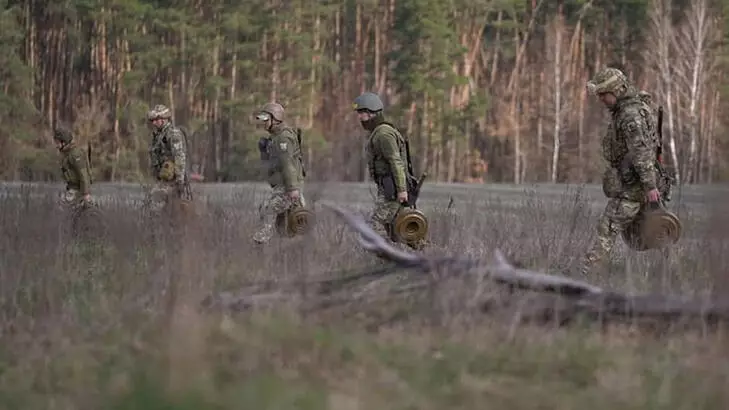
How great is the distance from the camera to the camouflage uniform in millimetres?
8953

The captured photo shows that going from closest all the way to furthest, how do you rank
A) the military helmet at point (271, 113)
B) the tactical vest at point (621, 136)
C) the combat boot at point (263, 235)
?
the tactical vest at point (621, 136) → the combat boot at point (263, 235) → the military helmet at point (271, 113)

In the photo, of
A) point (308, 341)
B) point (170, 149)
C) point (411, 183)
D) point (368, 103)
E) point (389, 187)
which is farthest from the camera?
point (170, 149)

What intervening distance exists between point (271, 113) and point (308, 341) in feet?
13.9

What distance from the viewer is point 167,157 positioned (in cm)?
905

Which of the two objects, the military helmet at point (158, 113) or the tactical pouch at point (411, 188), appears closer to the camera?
the tactical pouch at point (411, 188)

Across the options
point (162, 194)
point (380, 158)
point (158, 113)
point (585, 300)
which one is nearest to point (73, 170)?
point (162, 194)

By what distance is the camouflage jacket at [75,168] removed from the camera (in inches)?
386

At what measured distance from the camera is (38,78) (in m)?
36.8

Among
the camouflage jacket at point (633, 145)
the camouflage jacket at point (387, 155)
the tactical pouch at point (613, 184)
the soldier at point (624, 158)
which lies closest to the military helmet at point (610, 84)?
the soldier at point (624, 158)

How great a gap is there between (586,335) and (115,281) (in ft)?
9.81

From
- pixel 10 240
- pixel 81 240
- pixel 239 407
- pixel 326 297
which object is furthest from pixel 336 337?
pixel 81 240

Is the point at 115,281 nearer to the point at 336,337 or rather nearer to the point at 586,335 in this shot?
the point at 336,337

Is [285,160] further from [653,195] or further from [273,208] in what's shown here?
[653,195]

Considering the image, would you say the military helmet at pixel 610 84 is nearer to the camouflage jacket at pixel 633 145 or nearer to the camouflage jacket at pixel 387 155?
the camouflage jacket at pixel 633 145
